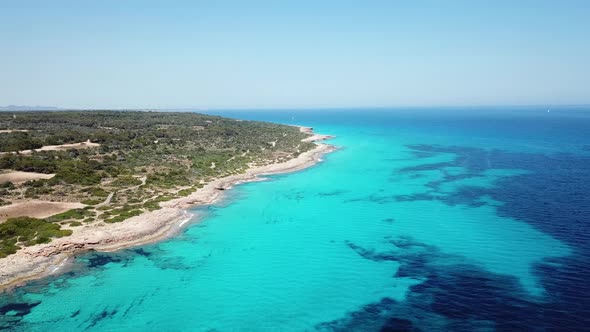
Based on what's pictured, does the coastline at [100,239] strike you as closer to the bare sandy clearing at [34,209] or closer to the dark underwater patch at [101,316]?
the bare sandy clearing at [34,209]

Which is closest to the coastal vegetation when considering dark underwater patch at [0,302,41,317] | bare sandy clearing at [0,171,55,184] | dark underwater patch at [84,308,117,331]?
bare sandy clearing at [0,171,55,184]

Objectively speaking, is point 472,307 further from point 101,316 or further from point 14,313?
point 14,313

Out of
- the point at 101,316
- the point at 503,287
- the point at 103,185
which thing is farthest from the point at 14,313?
the point at 503,287

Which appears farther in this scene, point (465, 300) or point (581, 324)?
point (465, 300)

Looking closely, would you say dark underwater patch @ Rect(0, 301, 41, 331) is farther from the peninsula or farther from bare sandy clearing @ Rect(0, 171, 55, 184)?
bare sandy clearing @ Rect(0, 171, 55, 184)

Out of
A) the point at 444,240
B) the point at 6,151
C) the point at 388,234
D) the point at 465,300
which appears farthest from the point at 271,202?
the point at 6,151

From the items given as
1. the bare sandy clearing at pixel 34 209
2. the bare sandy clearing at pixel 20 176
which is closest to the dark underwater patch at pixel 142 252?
the bare sandy clearing at pixel 34 209

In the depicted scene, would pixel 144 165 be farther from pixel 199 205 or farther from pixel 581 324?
pixel 581 324
